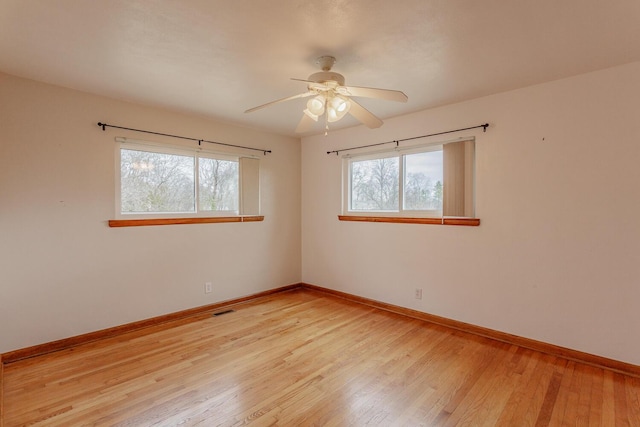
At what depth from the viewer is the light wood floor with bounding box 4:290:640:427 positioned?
6.17ft

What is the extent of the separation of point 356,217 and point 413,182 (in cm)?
90

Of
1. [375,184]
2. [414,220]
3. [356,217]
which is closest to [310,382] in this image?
[414,220]

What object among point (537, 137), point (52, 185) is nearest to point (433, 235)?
point (537, 137)

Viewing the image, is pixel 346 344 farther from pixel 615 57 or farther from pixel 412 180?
pixel 615 57

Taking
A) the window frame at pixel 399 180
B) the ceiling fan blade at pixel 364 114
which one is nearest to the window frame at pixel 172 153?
the window frame at pixel 399 180

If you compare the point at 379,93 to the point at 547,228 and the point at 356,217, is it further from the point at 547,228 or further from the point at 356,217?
the point at 356,217

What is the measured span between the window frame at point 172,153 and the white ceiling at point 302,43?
0.53 metres

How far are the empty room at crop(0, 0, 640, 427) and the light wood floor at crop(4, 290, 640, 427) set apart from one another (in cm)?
2

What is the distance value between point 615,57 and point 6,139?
476 cm

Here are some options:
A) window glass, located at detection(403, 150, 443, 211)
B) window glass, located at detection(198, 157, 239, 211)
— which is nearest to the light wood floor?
window glass, located at detection(403, 150, 443, 211)

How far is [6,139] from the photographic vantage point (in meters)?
2.52

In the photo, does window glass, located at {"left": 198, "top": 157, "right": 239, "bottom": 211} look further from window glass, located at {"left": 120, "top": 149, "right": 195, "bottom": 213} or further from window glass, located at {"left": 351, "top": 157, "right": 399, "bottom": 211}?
window glass, located at {"left": 351, "top": 157, "right": 399, "bottom": 211}

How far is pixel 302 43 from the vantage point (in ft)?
6.67

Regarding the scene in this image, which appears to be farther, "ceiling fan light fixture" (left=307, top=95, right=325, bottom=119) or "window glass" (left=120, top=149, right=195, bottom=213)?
"window glass" (left=120, top=149, right=195, bottom=213)
